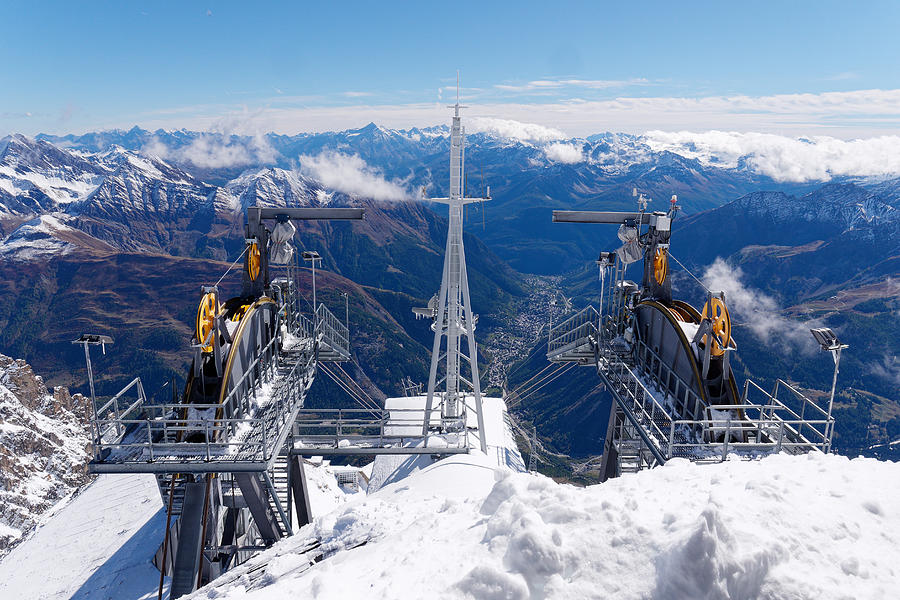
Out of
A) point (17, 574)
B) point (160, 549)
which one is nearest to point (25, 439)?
point (17, 574)

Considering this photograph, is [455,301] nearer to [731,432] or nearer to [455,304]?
[455,304]

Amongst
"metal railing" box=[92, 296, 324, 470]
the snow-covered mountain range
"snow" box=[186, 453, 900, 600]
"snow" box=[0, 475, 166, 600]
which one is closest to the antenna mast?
"metal railing" box=[92, 296, 324, 470]

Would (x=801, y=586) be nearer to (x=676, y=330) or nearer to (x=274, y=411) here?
(x=676, y=330)

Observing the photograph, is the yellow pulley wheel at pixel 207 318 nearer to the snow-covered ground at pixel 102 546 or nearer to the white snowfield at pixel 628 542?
the white snowfield at pixel 628 542

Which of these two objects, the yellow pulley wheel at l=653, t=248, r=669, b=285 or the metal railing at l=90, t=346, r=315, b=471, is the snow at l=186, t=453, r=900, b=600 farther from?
the yellow pulley wheel at l=653, t=248, r=669, b=285

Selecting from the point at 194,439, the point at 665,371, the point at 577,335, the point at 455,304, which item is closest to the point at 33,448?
the point at 194,439

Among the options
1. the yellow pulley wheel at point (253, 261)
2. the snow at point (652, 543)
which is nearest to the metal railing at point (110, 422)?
the snow at point (652, 543)
